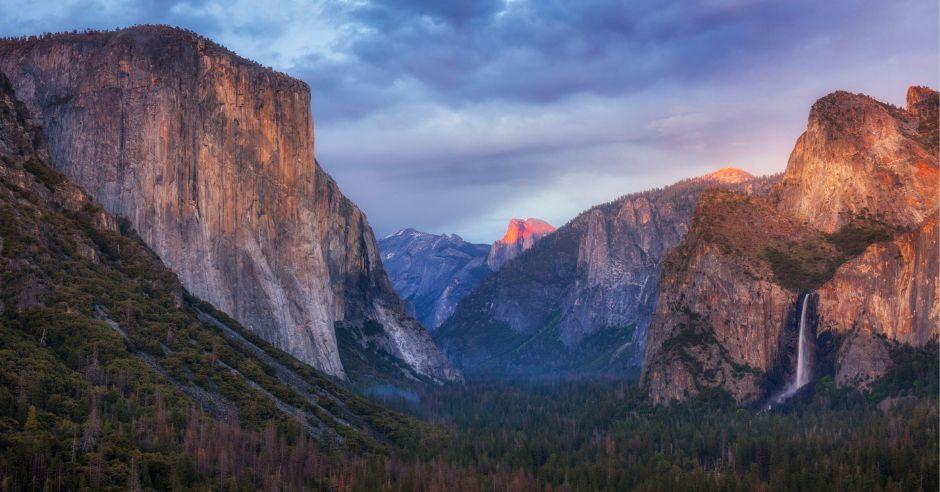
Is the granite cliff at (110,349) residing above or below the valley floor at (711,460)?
above

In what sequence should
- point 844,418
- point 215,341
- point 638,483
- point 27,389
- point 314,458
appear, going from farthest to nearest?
point 844,418 < point 215,341 < point 638,483 < point 314,458 < point 27,389

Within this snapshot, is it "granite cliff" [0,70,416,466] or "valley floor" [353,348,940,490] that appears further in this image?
"valley floor" [353,348,940,490]

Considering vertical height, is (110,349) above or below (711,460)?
above

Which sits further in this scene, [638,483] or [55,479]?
[638,483]

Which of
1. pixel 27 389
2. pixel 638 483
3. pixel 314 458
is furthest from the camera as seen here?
pixel 638 483

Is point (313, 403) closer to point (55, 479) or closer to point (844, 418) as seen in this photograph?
point (55, 479)

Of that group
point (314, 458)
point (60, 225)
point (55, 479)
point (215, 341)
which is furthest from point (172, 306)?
point (55, 479)

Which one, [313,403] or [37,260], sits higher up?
[37,260]

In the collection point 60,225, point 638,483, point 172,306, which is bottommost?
point 638,483

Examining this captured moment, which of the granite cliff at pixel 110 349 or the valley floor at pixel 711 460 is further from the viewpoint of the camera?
the valley floor at pixel 711 460

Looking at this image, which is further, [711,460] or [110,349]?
[711,460]

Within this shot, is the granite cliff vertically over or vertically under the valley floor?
over
